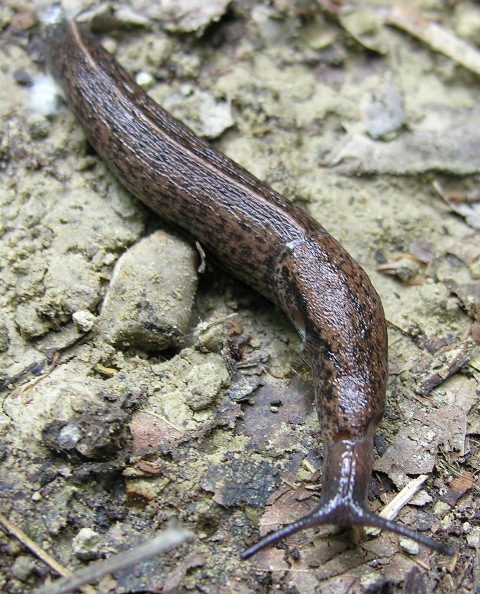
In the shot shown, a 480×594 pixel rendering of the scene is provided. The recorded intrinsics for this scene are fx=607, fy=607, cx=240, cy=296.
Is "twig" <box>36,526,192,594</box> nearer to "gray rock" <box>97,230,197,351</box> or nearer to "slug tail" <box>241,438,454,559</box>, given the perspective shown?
"slug tail" <box>241,438,454,559</box>

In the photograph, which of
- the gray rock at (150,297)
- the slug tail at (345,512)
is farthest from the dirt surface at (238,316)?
the slug tail at (345,512)

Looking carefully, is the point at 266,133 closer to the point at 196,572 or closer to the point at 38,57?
the point at 38,57

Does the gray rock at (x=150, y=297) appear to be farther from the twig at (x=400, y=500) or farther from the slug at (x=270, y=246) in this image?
the twig at (x=400, y=500)

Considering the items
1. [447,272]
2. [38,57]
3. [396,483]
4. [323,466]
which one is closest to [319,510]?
[323,466]

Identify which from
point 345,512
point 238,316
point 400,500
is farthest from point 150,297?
point 400,500

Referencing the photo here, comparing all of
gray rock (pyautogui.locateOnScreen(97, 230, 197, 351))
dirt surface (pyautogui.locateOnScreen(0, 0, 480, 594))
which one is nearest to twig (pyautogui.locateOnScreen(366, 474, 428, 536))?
dirt surface (pyautogui.locateOnScreen(0, 0, 480, 594))

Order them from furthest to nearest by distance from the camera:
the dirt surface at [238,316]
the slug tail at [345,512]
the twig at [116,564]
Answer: the dirt surface at [238,316] → the slug tail at [345,512] → the twig at [116,564]
